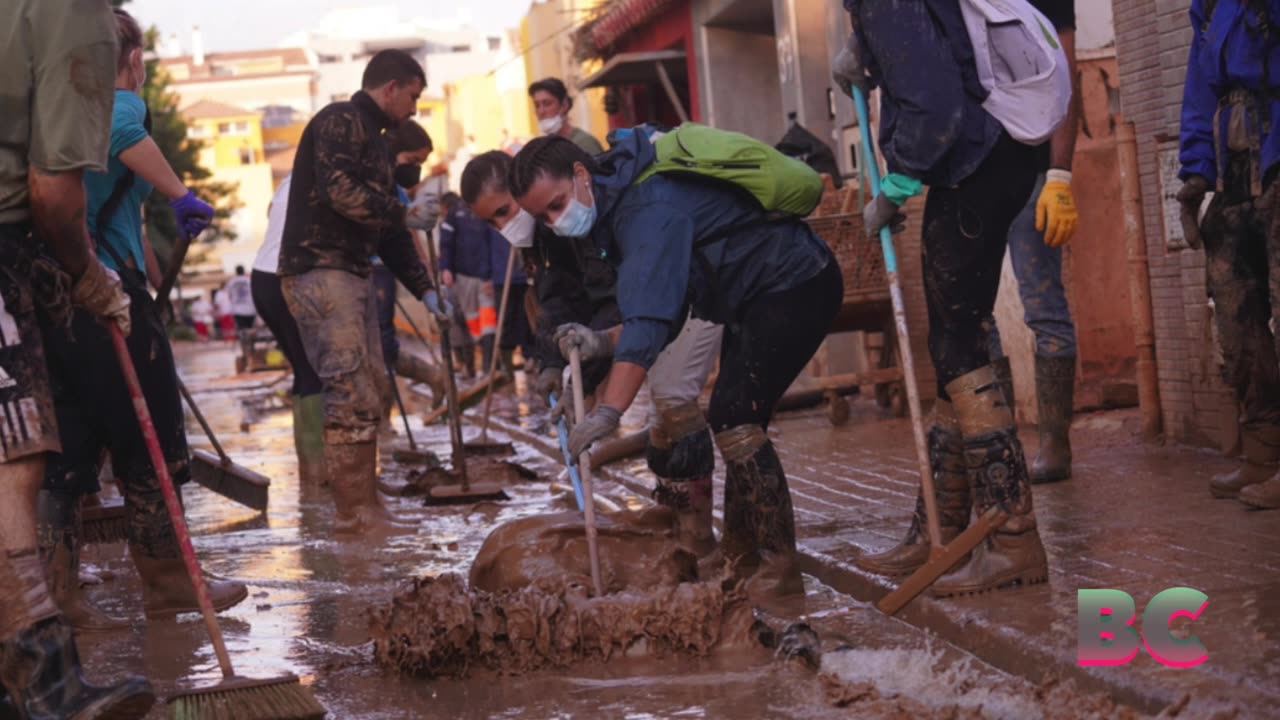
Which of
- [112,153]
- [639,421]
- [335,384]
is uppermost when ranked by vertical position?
[112,153]

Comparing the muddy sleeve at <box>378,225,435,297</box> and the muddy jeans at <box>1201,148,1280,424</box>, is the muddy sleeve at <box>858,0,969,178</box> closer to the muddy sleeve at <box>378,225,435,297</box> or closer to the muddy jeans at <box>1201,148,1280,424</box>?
the muddy jeans at <box>1201,148,1280,424</box>

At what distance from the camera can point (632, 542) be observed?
5156mm

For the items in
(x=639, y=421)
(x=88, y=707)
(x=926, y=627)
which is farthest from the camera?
(x=639, y=421)

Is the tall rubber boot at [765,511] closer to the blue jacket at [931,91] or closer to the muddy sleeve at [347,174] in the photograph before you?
the blue jacket at [931,91]

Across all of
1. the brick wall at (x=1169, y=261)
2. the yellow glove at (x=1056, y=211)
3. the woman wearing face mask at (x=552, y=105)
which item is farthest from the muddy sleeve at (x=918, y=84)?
the woman wearing face mask at (x=552, y=105)

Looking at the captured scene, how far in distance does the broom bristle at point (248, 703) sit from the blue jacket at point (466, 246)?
13.7 meters

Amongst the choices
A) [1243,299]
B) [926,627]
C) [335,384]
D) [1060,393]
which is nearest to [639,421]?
[335,384]

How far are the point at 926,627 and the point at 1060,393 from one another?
2336mm

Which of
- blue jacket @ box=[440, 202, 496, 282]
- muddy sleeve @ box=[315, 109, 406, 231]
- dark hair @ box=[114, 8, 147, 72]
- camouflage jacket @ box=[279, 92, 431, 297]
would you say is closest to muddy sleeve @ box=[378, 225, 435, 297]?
camouflage jacket @ box=[279, 92, 431, 297]

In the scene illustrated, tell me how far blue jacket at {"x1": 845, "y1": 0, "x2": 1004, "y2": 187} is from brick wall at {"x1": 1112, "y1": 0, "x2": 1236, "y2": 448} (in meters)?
2.57

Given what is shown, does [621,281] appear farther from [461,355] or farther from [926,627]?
[461,355]

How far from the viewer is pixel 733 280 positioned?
5402 millimetres

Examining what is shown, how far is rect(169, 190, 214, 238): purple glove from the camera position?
6.40 metres

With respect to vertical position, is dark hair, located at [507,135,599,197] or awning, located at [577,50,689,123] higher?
awning, located at [577,50,689,123]
